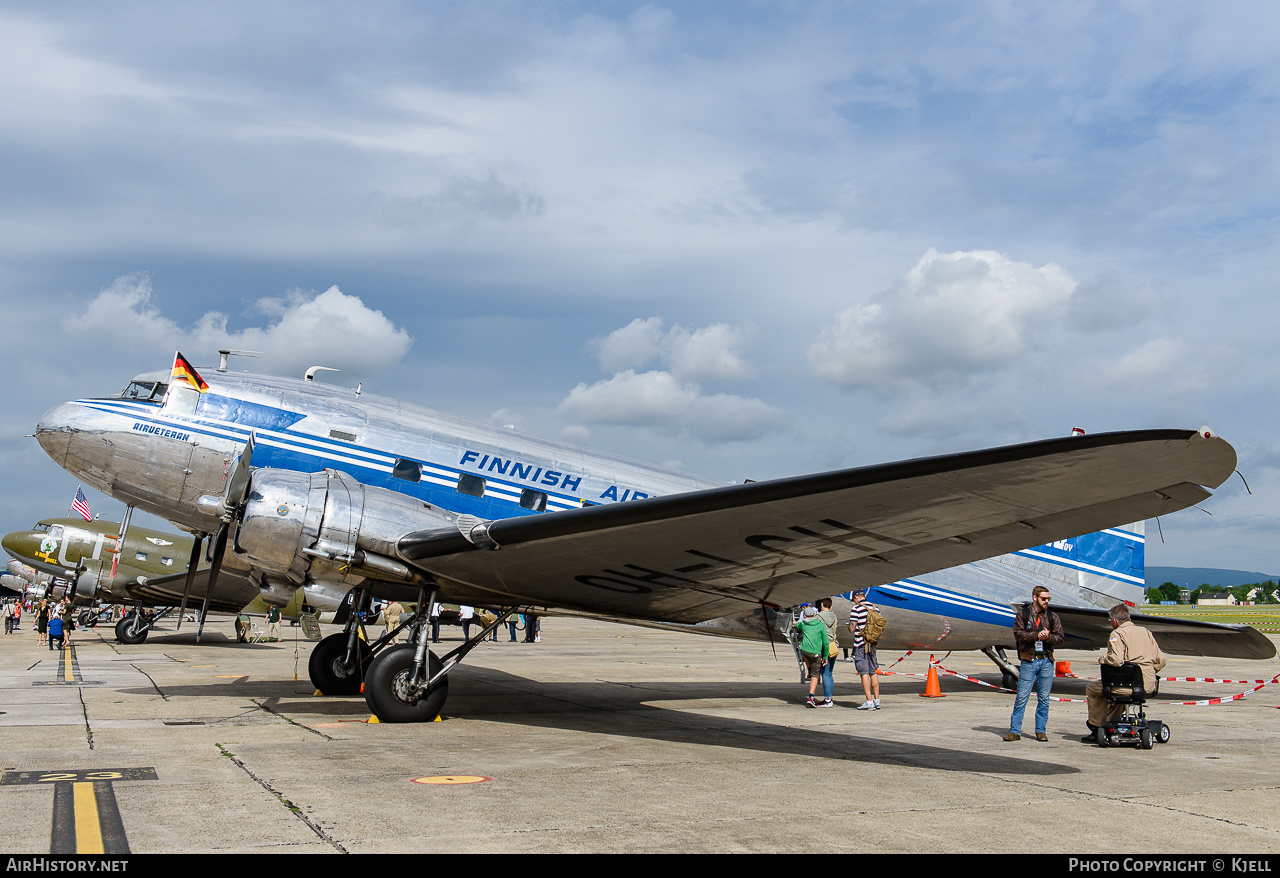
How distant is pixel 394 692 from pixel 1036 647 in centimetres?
681

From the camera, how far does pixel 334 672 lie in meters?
12.7

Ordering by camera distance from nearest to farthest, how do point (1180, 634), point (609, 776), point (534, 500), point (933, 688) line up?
point (609, 776) < point (534, 500) < point (1180, 634) < point (933, 688)

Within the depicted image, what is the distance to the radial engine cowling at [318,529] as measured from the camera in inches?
372

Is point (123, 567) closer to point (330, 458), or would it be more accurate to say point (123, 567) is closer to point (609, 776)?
point (330, 458)

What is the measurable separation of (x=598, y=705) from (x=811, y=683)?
3.10 metres

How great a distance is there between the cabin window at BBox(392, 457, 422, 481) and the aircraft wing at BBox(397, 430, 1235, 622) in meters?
1.19

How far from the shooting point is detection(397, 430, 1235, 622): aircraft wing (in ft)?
19.9

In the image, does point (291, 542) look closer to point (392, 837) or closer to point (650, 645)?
point (392, 837)

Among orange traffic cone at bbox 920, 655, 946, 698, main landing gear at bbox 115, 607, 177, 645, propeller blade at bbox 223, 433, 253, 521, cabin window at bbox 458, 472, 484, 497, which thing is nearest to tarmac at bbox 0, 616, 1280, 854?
orange traffic cone at bbox 920, 655, 946, 698

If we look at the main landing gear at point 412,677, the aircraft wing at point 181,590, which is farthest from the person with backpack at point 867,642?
the aircraft wing at point 181,590

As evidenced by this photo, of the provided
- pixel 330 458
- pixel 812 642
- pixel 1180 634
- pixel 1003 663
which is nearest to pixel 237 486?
pixel 330 458

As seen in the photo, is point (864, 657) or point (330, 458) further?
point (864, 657)

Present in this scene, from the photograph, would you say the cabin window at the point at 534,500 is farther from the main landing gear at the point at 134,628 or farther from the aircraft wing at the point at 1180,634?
the main landing gear at the point at 134,628
